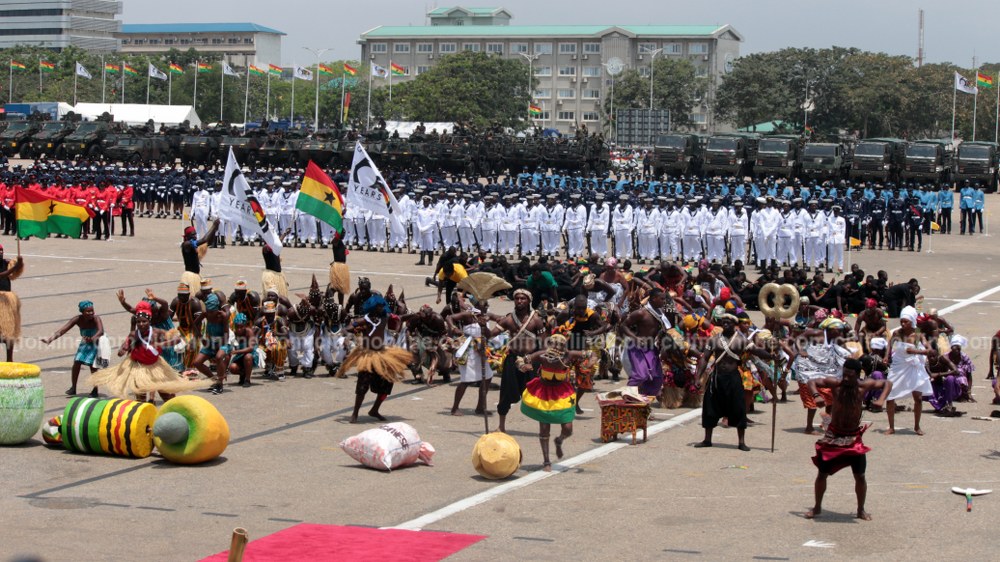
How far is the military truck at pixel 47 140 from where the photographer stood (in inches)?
2251

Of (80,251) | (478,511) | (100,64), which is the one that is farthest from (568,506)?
(100,64)

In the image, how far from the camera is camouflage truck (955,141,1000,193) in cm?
5041

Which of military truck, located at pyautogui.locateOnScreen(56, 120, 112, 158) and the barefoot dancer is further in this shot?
military truck, located at pyautogui.locateOnScreen(56, 120, 112, 158)

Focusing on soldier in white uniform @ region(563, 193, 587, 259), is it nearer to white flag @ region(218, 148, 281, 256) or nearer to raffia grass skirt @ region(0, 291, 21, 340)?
white flag @ region(218, 148, 281, 256)

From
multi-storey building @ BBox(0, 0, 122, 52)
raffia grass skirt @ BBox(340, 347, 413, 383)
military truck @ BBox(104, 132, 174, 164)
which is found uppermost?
multi-storey building @ BBox(0, 0, 122, 52)

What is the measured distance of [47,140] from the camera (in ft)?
188

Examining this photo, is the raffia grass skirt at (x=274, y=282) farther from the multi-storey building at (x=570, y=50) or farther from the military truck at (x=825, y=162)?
the multi-storey building at (x=570, y=50)

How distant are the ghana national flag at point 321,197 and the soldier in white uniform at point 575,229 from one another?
11.9 meters

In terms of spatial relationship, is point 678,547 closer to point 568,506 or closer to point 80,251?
point 568,506

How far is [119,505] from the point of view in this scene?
34.3 feet

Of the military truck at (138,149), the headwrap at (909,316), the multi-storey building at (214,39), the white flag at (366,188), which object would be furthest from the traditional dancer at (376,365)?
the multi-storey building at (214,39)

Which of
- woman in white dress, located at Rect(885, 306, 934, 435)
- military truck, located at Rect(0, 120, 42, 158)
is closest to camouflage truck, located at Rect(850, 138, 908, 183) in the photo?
military truck, located at Rect(0, 120, 42, 158)

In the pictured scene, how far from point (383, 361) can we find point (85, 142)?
1782 inches

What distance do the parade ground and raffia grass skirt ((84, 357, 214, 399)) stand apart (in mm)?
662
